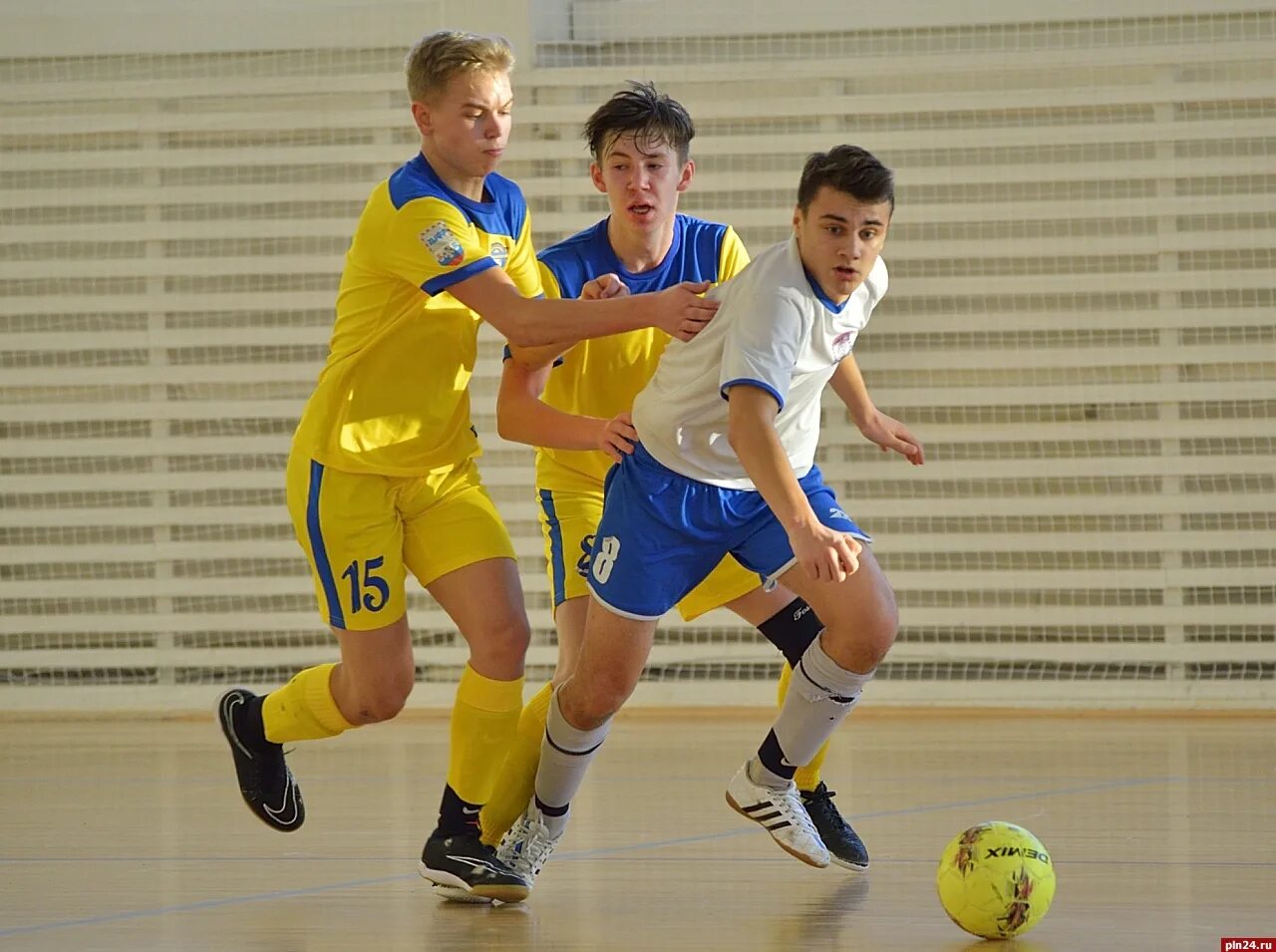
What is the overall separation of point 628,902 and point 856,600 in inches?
25.5

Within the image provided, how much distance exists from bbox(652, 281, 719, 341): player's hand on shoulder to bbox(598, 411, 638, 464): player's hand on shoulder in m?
0.23

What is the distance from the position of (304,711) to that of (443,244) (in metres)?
1.03

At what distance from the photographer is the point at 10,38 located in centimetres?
702

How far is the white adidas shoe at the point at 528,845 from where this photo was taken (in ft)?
9.80

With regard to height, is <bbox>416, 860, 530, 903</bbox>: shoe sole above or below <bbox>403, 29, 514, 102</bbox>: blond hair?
below

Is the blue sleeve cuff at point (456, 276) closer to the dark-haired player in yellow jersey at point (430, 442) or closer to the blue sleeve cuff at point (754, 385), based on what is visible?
the dark-haired player in yellow jersey at point (430, 442)

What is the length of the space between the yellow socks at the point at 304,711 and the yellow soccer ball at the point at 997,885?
1.35 meters

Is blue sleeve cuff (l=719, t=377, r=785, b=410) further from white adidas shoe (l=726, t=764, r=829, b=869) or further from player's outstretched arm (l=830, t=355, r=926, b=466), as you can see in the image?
white adidas shoe (l=726, t=764, r=829, b=869)

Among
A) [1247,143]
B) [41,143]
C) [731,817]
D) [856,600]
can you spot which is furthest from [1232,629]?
[41,143]

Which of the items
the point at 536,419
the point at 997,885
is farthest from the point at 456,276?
the point at 997,885

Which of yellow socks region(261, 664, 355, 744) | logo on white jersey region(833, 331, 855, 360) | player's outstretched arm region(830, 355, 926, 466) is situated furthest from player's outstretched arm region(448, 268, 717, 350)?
yellow socks region(261, 664, 355, 744)

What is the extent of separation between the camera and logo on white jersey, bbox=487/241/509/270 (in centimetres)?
312

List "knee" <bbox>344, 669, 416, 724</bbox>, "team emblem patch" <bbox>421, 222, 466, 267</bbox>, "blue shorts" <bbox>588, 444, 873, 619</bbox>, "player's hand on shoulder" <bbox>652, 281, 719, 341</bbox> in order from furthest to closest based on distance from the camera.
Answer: "knee" <bbox>344, 669, 416, 724</bbox> → "team emblem patch" <bbox>421, 222, 466, 267</bbox> → "blue shorts" <bbox>588, 444, 873, 619</bbox> → "player's hand on shoulder" <bbox>652, 281, 719, 341</bbox>

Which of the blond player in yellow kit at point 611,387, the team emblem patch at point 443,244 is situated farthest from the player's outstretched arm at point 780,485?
the team emblem patch at point 443,244
